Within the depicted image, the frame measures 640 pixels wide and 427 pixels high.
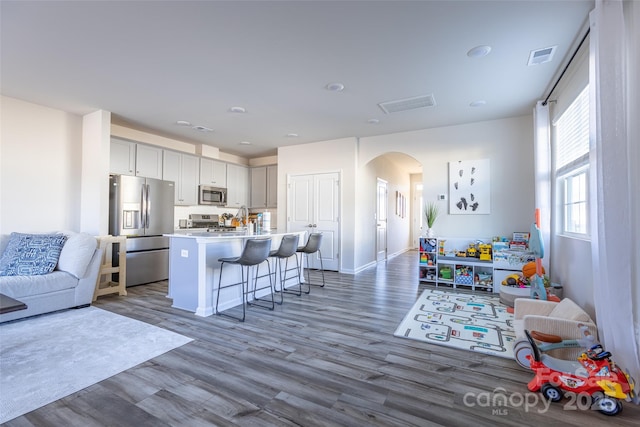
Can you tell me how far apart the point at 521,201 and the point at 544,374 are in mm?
3469

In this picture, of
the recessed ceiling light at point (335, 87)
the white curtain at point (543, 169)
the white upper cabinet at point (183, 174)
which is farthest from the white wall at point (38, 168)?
the white curtain at point (543, 169)

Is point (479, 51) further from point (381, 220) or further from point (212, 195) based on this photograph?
point (212, 195)

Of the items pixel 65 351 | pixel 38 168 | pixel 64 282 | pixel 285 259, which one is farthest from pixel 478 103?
pixel 38 168

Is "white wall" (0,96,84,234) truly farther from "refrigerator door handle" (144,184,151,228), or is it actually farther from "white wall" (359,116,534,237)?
"white wall" (359,116,534,237)

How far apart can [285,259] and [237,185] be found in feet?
10.6

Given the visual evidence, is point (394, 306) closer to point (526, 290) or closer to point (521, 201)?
point (526, 290)

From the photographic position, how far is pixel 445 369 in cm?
218

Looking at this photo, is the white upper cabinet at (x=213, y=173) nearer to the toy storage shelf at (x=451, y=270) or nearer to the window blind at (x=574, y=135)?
the toy storage shelf at (x=451, y=270)

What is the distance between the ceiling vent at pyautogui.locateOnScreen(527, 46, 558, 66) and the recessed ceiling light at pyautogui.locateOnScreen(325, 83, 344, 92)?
74.5 inches

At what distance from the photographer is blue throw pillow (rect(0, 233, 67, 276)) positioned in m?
3.28

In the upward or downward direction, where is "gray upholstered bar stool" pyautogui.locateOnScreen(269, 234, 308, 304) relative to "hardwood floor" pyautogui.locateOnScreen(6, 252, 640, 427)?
upward

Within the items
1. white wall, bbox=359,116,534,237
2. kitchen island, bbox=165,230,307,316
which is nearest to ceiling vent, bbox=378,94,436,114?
white wall, bbox=359,116,534,237

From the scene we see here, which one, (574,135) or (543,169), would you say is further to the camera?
(543,169)

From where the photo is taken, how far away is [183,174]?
5.85 m
